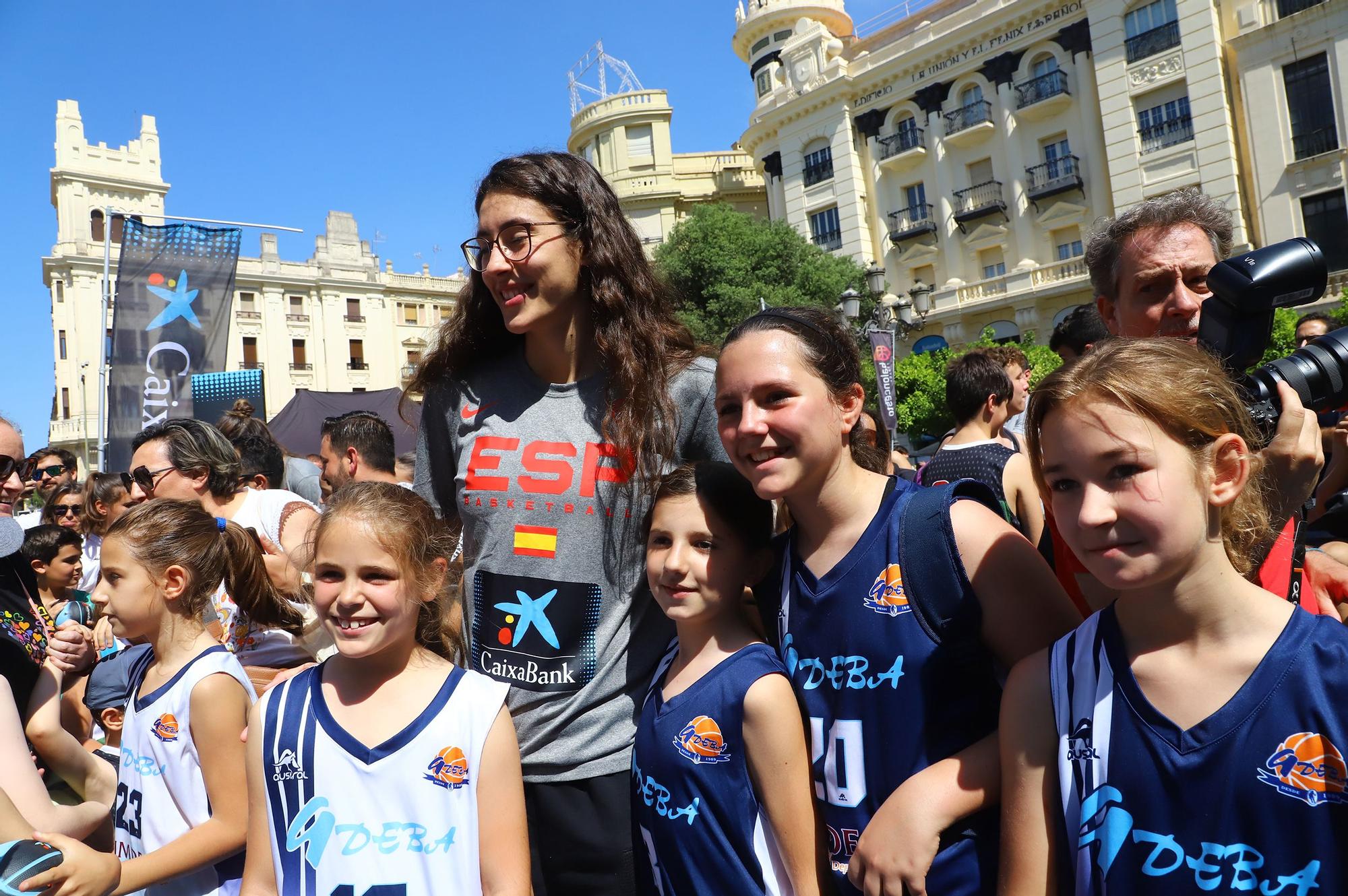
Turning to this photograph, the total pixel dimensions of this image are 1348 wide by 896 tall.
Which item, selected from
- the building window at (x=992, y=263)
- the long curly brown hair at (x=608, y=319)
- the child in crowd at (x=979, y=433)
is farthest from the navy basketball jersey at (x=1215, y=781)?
the building window at (x=992, y=263)

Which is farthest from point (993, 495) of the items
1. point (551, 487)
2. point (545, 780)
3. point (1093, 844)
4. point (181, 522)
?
point (181, 522)

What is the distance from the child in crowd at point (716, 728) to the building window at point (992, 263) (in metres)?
26.7

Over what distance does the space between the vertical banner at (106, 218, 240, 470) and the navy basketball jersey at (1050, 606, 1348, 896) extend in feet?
27.5

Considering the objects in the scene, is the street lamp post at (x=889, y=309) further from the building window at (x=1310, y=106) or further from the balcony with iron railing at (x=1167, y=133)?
the building window at (x=1310, y=106)

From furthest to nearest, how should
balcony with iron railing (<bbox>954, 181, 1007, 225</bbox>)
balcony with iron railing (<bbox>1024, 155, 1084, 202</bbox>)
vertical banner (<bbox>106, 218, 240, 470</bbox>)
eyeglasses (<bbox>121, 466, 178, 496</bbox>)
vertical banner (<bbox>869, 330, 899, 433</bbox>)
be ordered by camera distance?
A: 1. balcony with iron railing (<bbox>954, 181, 1007, 225</bbox>)
2. balcony with iron railing (<bbox>1024, 155, 1084, 202</bbox>)
3. vertical banner (<bbox>869, 330, 899, 433</bbox>)
4. vertical banner (<bbox>106, 218, 240, 470</bbox>)
5. eyeglasses (<bbox>121, 466, 178, 496</bbox>)

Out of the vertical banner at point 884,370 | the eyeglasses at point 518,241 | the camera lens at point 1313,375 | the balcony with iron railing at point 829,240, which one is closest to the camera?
the camera lens at point 1313,375

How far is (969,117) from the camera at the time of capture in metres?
26.6

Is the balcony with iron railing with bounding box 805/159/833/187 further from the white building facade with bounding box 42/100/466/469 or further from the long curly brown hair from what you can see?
the long curly brown hair

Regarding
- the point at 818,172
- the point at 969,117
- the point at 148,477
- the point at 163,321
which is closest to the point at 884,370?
the point at 163,321

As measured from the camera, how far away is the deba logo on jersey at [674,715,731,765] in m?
1.86

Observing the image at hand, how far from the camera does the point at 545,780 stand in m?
2.01

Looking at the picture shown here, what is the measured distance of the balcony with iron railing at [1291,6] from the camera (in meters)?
20.5

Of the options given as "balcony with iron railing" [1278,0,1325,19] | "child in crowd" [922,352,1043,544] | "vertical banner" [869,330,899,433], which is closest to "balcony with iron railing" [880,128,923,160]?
"balcony with iron railing" [1278,0,1325,19]

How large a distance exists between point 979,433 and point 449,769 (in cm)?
344
